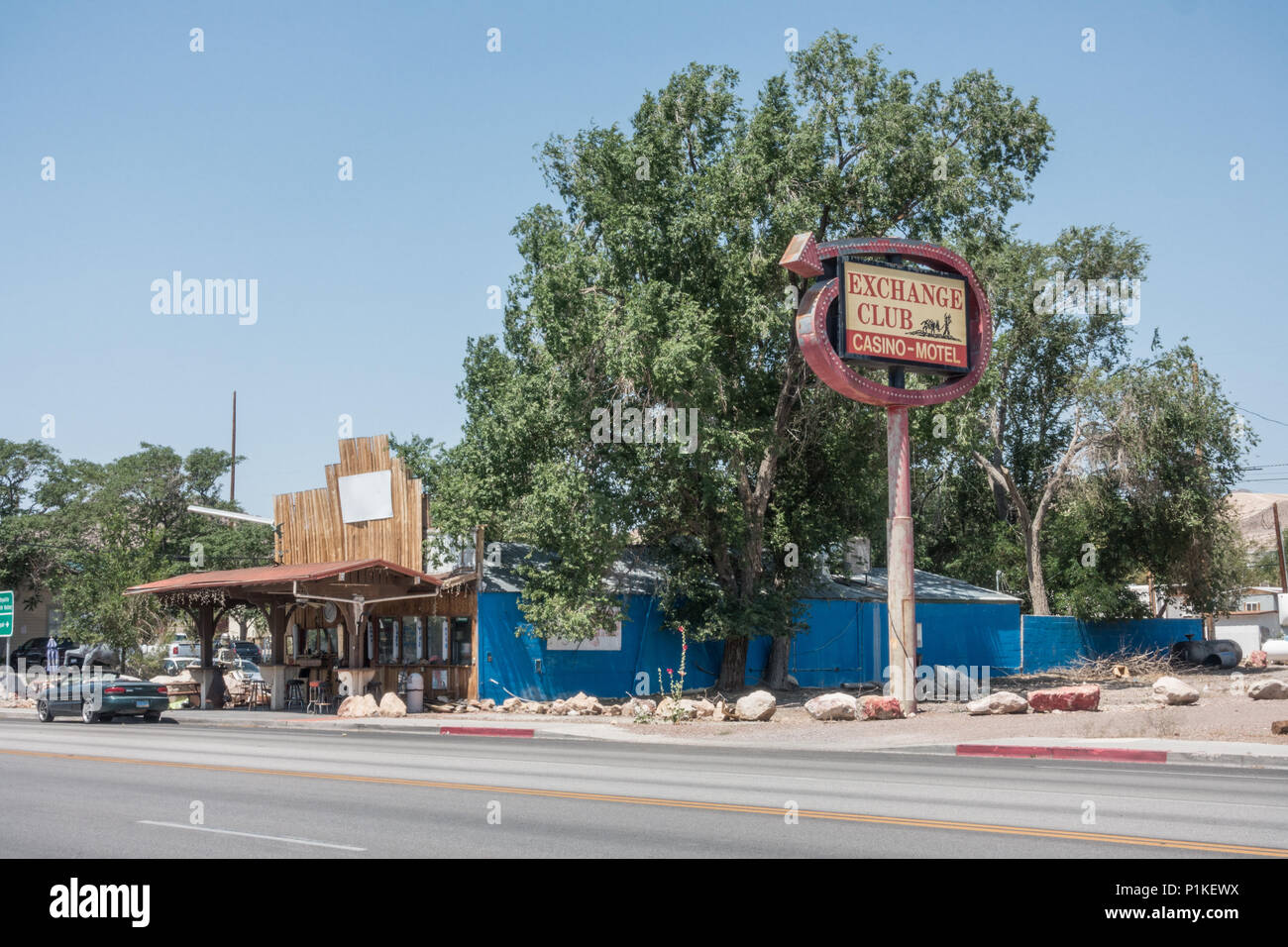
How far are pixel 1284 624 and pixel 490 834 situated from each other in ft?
187

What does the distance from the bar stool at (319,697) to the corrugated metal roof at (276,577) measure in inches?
129

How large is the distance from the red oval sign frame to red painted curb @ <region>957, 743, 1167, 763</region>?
27.8 feet

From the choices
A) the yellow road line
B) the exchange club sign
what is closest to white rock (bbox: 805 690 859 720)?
the exchange club sign

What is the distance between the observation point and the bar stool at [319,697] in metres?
31.1

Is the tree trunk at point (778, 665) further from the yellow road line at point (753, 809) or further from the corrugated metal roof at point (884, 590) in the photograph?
the yellow road line at point (753, 809)

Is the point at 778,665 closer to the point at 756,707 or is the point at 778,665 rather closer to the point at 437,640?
the point at 756,707

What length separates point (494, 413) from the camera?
3134 cm

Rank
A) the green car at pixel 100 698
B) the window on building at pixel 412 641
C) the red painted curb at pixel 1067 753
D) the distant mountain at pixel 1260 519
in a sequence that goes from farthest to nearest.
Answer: the distant mountain at pixel 1260 519, the window on building at pixel 412 641, the green car at pixel 100 698, the red painted curb at pixel 1067 753

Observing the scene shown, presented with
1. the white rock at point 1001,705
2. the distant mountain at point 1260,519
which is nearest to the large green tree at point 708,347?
the white rock at point 1001,705

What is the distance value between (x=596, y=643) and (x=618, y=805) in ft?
67.2

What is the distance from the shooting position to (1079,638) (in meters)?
45.9

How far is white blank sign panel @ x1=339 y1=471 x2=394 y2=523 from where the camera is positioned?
3250 centimetres

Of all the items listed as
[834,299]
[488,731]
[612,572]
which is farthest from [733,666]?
[834,299]

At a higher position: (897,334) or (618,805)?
(897,334)
